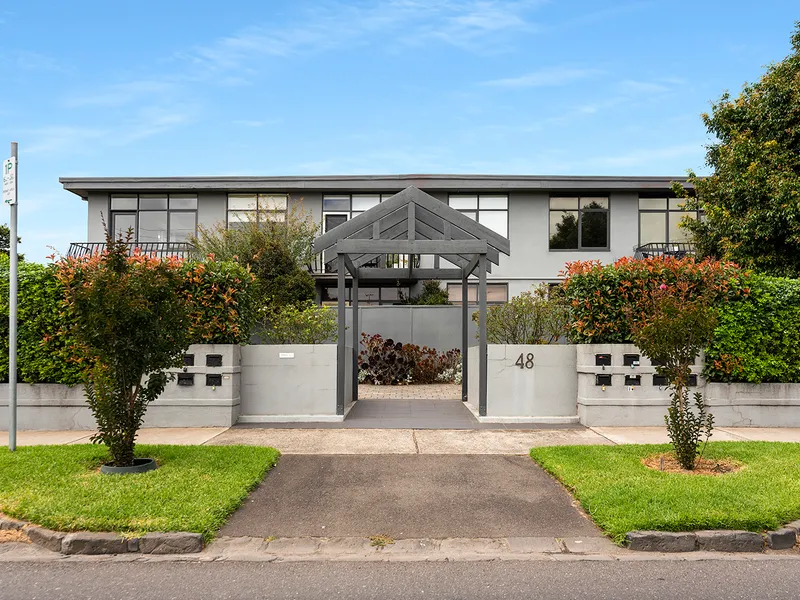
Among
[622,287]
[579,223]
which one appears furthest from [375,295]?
[622,287]

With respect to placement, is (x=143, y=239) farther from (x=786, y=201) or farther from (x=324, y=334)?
(x=786, y=201)

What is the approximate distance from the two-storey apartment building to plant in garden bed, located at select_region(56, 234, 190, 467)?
15.0m

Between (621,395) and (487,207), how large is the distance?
1354 cm

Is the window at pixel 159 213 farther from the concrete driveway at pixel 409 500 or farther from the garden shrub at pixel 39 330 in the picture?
the concrete driveway at pixel 409 500

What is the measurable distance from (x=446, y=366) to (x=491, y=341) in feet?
17.4

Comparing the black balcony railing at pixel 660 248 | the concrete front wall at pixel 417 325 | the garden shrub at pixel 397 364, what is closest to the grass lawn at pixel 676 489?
the garden shrub at pixel 397 364

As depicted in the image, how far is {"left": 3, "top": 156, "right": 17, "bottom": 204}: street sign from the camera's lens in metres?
8.18

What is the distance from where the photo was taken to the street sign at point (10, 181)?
8.18 m

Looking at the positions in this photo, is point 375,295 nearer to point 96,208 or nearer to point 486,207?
point 486,207

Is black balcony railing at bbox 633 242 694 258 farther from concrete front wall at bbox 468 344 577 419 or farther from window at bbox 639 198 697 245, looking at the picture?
concrete front wall at bbox 468 344 577 419

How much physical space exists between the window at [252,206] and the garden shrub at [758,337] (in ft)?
51.1

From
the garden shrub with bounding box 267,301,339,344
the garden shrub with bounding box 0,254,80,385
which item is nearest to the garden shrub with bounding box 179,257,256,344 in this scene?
the garden shrub with bounding box 267,301,339,344

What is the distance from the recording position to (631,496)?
592 cm

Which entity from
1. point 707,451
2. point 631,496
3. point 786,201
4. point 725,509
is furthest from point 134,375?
point 786,201
